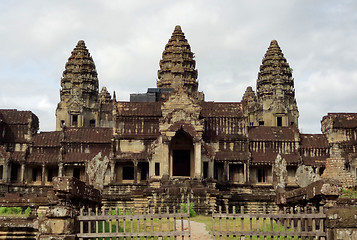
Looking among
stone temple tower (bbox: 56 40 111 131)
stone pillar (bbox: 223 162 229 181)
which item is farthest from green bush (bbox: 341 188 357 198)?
stone temple tower (bbox: 56 40 111 131)

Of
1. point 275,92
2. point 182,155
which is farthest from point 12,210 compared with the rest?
point 275,92

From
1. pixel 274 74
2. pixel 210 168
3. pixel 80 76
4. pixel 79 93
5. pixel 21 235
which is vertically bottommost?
pixel 21 235

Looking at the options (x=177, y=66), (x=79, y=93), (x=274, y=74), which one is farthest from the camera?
(x=274, y=74)

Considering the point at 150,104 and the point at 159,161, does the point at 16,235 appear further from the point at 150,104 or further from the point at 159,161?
the point at 150,104

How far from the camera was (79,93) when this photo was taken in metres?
59.4

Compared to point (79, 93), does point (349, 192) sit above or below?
below

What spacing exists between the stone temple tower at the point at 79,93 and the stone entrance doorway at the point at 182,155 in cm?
2532

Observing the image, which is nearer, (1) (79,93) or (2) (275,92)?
(2) (275,92)

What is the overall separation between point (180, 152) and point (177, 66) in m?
24.0

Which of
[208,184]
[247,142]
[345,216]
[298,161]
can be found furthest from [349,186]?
[345,216]

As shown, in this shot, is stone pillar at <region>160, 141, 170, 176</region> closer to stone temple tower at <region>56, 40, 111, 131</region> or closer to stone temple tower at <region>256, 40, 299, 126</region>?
stone temple tower at <region>256, 40, 299, 126</region>

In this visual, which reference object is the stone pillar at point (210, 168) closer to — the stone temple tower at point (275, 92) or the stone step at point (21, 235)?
the stone step at point (21, 235)

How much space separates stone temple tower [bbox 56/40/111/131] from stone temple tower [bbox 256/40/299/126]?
2077 centimetres

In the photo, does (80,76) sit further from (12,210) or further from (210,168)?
(12,210)
